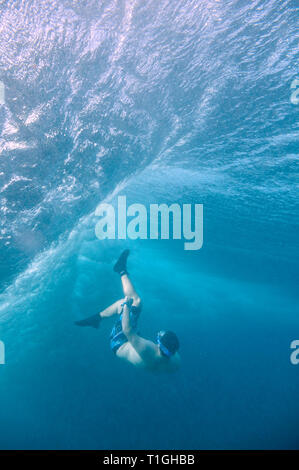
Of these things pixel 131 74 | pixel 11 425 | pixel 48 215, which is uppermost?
pixel 131 74

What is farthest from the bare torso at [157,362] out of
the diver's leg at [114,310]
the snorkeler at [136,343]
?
the diver's leg at [114,310]

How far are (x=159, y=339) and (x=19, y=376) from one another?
95.8ft

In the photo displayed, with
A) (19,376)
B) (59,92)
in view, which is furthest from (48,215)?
(19,376)

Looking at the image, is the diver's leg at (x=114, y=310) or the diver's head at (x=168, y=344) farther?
the diver's leg at (x=114, y=310)

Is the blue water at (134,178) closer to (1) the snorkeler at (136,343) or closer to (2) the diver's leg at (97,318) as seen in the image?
(2) the diver's leg at (97,318)

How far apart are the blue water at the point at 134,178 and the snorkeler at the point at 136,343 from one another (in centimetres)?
381

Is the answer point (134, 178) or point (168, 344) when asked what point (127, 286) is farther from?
point (134, 178)

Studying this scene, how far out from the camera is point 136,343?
21.9 feet

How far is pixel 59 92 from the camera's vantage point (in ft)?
16.1

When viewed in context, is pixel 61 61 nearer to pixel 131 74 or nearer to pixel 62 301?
pixel 131 74

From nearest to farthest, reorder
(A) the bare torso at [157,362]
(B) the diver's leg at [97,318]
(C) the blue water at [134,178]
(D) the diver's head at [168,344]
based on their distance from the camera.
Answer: (C) the blue water at [134,178]
(D) the diver's head at [168,344]
(A) the bare torso at [157,362]
(B) the diver's leg at [97,318]

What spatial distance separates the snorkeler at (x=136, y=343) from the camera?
6059mm

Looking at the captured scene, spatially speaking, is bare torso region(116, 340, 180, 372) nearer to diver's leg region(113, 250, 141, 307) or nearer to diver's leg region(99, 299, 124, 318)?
diver's leg region(99, 299, 124, 318)

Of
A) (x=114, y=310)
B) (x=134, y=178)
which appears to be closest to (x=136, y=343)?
(x=114, y=310)
